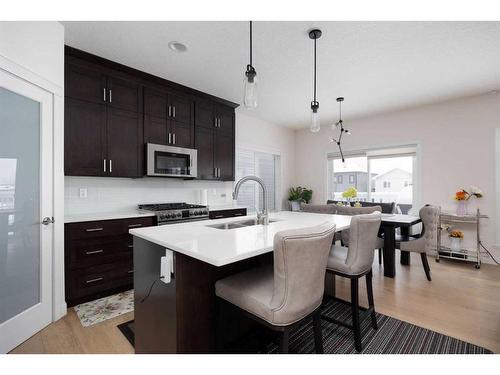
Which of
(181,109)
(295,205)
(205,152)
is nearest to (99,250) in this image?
(205,152)

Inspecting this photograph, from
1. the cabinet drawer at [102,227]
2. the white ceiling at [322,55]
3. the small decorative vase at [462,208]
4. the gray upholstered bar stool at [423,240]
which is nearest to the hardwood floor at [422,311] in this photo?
the gray upholstered bar stool at [423,240]

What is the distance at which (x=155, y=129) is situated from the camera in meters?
3.13

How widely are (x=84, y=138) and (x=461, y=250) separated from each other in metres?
5.37

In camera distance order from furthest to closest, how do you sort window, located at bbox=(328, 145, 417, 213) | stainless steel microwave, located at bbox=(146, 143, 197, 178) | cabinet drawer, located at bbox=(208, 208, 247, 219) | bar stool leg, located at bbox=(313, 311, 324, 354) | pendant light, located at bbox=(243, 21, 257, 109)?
window, located at bbox=(328, 145, 417, 213), cabinet drawer, located at bbox=(208, 208, 247, 219), stainless steel microwave, located at bbox=(146, 143, 197, 178), pendant light, located at bbox=(243, 21, 257, 109), bar stool leg, located at bbox=(313, 311, 324, 354)

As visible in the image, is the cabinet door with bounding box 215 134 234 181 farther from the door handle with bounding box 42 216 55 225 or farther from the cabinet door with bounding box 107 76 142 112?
the door handle with bounding box 42 216 55 225

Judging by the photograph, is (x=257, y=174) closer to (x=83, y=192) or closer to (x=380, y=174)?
(x=380, y=174)

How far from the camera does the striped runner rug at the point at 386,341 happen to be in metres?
1.68

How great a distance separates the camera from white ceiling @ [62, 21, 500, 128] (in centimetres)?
217

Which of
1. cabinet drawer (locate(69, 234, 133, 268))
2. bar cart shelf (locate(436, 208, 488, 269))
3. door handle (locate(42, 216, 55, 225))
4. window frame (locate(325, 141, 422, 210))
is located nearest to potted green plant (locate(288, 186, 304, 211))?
window frame (locate(325, 141, 422, 210))

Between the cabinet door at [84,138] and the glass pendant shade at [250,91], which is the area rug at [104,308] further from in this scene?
the glass pendant shade at [250,91]

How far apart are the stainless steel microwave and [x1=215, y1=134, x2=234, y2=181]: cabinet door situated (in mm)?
511

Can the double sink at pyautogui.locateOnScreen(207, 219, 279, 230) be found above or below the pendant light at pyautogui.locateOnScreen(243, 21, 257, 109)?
below

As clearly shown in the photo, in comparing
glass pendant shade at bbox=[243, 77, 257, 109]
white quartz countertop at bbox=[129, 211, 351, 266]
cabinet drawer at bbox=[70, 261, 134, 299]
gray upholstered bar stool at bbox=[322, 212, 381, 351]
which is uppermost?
glass pendant shade at bbox=[243, 77, 257, 109]
